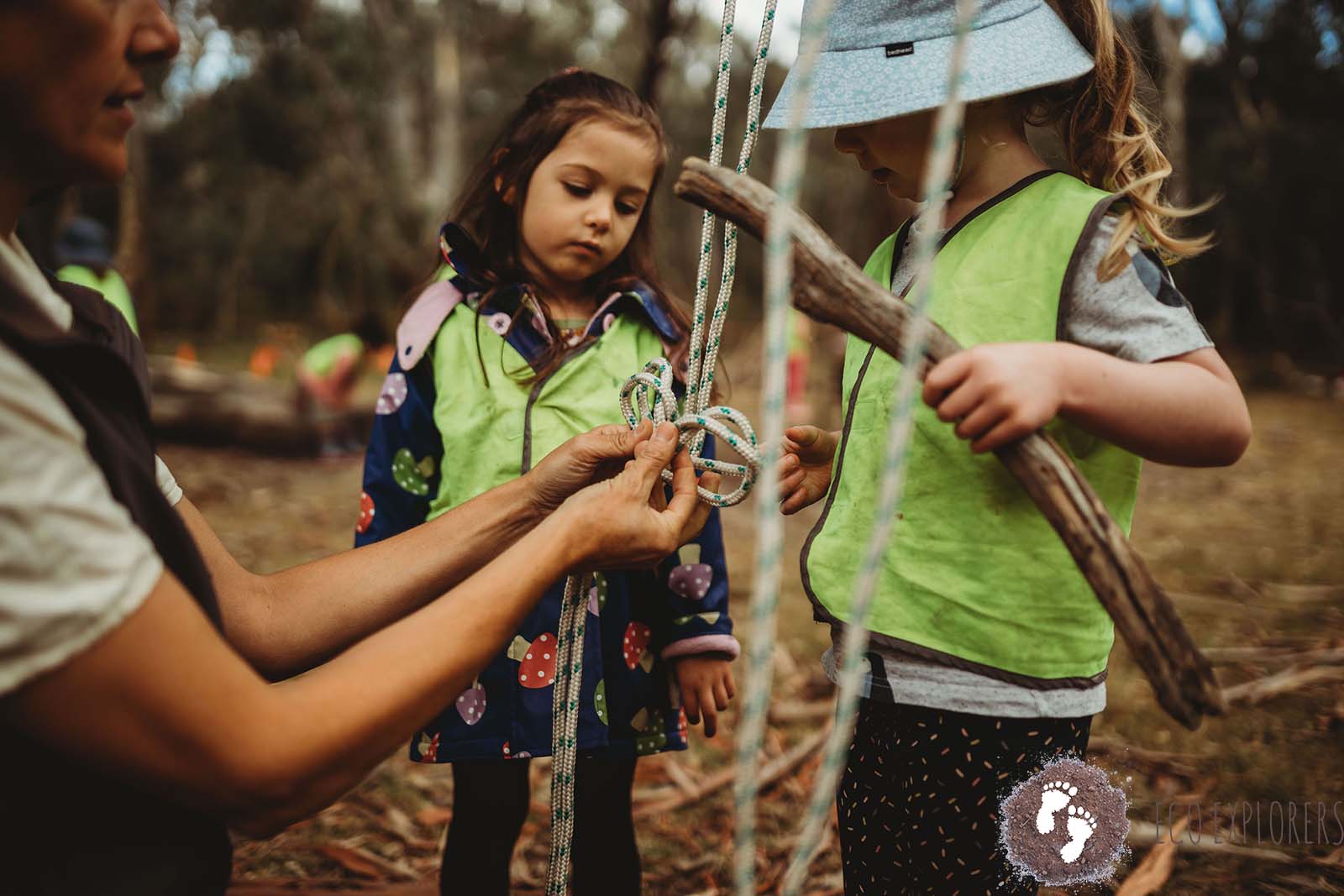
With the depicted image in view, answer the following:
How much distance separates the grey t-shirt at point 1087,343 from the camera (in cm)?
128

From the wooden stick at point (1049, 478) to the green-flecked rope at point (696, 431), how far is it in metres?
0.23

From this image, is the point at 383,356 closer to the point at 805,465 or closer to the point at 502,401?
the point at 502,401

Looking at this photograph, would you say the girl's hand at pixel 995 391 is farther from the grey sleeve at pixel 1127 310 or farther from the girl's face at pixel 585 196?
the girl's face at pixel 585 196

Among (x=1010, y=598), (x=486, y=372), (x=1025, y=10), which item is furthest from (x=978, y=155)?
(x=486, y=372)

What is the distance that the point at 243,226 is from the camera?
68.5 ft

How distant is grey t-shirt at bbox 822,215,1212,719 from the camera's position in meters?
1.28

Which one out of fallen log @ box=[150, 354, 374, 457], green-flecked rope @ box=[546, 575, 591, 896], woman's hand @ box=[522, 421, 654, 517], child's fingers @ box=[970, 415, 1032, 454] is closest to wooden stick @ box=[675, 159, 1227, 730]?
child's fingers @ box=[970, 415, 1032, 454]

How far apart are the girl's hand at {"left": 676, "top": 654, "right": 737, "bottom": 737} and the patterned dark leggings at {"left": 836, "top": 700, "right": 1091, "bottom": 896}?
43cm

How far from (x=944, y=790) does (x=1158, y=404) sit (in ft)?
2.31

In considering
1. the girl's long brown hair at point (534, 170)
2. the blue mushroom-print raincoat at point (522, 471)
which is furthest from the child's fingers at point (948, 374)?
the girl's long brown hair at point (534, 170)

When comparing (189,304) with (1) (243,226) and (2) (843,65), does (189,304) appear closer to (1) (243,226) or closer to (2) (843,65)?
(1) (243,226)

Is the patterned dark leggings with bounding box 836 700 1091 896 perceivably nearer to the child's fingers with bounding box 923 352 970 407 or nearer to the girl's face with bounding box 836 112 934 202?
the child's fingers with bounding box 923 352 970 407

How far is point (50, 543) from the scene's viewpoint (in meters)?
0.89

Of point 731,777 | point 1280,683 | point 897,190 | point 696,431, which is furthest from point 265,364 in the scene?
point 897,190
